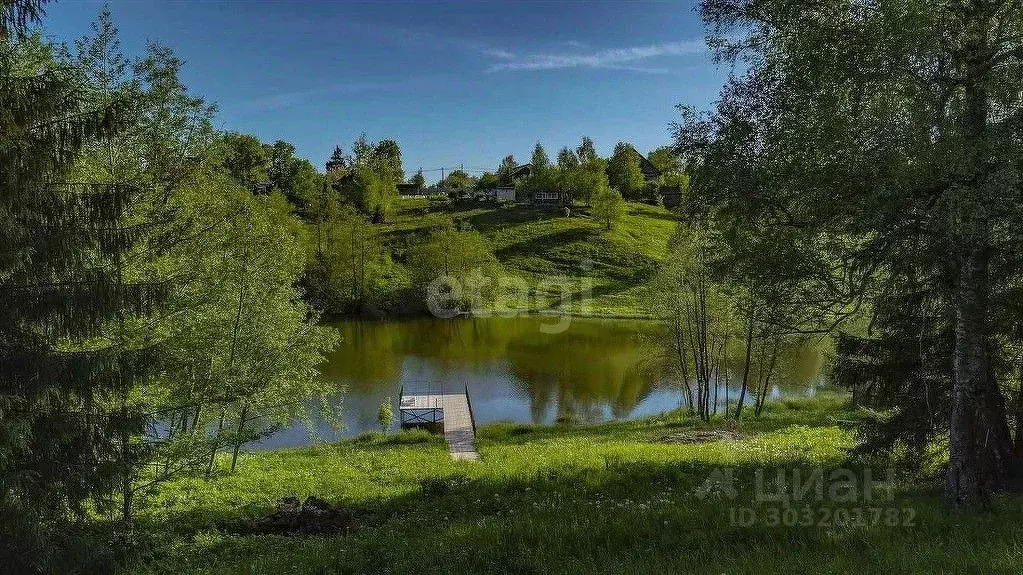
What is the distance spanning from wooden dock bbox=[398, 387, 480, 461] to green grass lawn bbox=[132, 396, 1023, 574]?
4.15m

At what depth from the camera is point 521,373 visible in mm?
38719

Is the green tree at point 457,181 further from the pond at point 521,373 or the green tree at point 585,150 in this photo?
the pond at point 521,373

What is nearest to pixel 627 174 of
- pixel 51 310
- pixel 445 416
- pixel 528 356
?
pixel 528 356

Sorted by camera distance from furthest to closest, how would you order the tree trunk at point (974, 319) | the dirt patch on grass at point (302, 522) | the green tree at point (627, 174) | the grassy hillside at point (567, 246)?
the green tree at point (627, 174), the grassy hillside at point (567, 246), the dirt patch on grass at point (302, 522), the tree trunk at point (974, 319)

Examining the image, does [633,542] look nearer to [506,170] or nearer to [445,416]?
[445,416]

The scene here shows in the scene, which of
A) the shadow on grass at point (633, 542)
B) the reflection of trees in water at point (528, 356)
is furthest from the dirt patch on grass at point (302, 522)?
the reflection of trees in water at point (528, 356)

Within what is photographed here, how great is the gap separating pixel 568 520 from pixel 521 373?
2998 centimetres

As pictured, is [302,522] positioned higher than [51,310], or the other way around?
[51,310]

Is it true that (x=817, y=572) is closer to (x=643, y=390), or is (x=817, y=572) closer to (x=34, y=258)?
(x=34, y=258)

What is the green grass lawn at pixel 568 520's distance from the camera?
661 cm

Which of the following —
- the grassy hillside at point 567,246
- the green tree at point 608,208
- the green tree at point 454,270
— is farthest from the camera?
the green tree at point 608,208

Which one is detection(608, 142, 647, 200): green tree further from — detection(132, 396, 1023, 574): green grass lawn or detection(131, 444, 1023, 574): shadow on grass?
detection(131, 444, 1023, 574): shadow on grass

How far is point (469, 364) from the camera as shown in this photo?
41312 millimetres

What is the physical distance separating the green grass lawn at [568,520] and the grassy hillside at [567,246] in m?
46.1
